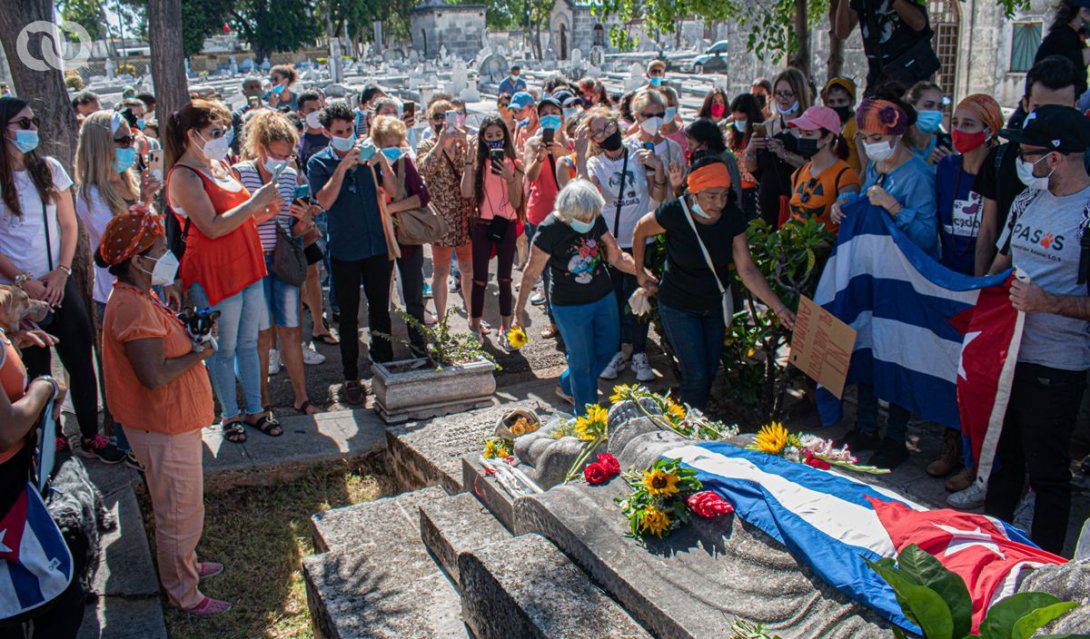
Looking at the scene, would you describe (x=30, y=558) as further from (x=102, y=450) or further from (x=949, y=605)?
(x=949, y=605)

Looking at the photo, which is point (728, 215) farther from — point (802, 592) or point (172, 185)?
point (172, 185)

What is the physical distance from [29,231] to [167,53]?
98.5 inches

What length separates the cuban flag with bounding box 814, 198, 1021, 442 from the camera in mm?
4312

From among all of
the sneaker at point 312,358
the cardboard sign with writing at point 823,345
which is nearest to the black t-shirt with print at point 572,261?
the cardboard sign with writing at point 823,345

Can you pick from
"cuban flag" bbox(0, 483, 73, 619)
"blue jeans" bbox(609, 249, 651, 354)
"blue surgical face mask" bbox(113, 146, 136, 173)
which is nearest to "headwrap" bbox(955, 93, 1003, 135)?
"blue jeans" bbox(609, 249, 651, 354)

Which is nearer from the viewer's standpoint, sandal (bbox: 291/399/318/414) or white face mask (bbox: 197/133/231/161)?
white face mask (bbox: 197/133/231/161)

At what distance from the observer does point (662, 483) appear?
329cm

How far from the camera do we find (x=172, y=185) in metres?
5.13

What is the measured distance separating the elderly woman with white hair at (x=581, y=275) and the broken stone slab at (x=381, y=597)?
1.75m

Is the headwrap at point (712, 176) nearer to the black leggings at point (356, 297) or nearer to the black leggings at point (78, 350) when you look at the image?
the black leggings at point (356, 297)

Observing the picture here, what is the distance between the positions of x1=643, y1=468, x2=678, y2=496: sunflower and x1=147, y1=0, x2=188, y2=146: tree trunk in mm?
5279

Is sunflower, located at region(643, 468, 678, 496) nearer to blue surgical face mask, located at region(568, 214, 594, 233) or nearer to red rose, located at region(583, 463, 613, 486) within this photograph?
red rose, located at region(583, 463, 613, 486)

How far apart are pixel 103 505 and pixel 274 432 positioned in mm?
1103

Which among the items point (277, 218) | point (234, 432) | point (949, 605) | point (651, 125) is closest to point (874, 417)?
point (651, 125)
